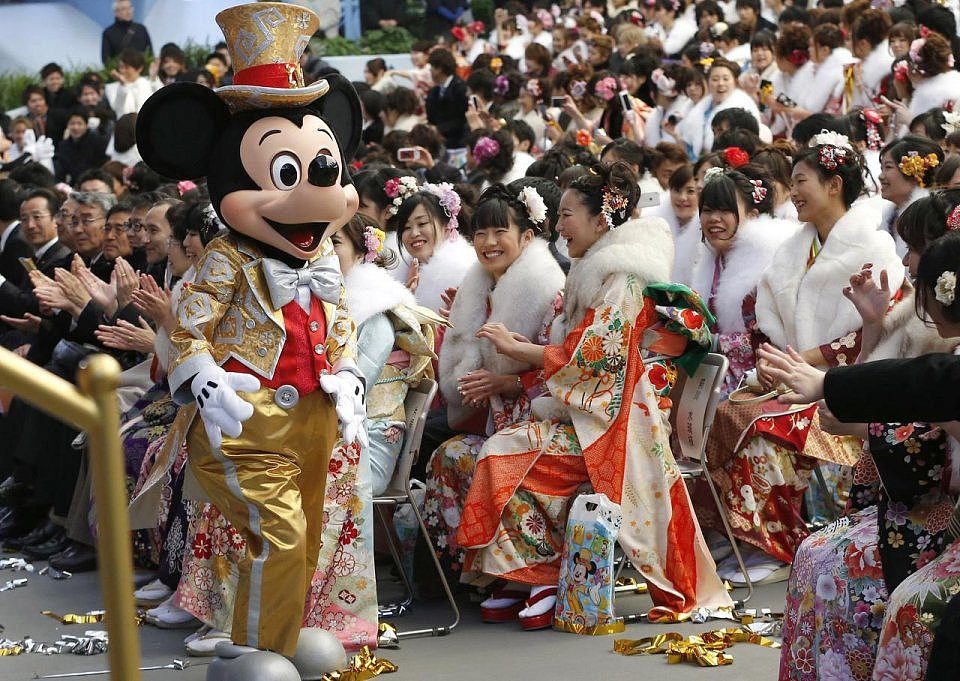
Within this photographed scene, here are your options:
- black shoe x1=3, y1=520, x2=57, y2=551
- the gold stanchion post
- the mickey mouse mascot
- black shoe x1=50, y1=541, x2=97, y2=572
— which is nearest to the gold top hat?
the mickey mouse mascot

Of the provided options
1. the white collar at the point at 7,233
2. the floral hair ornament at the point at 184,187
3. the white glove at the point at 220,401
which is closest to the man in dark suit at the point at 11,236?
the white collar at the point at 7,233

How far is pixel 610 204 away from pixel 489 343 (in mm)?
728

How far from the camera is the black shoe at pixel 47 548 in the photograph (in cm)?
627

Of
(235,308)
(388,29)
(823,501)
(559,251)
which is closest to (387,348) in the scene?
(235,308)

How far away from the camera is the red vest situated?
3998 millimetres

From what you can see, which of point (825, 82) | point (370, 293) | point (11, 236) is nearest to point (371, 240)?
point (370, 293)

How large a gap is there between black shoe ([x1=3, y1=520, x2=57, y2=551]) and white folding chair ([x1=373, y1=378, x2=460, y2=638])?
2.04 metres

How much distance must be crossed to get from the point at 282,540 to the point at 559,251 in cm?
245

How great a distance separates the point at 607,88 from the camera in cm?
Answer: 967

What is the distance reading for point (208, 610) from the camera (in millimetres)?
4711

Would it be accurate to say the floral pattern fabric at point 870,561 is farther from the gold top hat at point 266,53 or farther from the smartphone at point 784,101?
the smartphone at point 784,101

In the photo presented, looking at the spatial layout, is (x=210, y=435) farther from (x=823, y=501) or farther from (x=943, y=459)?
(x=823, y=501)

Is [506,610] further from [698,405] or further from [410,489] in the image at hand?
[698,405]

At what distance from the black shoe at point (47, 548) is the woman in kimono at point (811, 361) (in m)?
3.03
